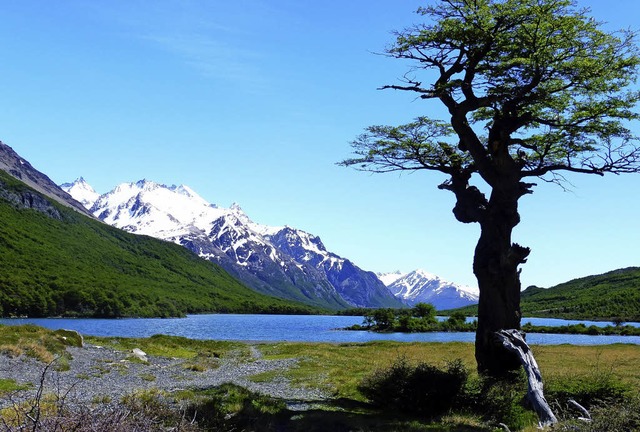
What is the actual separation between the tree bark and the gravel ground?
762 centimetres

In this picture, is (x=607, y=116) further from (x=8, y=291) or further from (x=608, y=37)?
(x=8, y=291)

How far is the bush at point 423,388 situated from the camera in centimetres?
1958

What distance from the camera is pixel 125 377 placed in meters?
29.2

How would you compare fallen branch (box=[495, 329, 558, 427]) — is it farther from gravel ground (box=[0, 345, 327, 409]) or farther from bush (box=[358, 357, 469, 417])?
gravel ground (box=[0, 345, 327, 409])

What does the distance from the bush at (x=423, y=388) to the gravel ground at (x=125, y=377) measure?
3683 millimetres

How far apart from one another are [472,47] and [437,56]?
1481 millimetres

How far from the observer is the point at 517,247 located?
890 inches

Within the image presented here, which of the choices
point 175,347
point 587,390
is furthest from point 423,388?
point 175,347

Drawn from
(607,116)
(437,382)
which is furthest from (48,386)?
(607,116)

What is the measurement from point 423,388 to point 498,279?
233 inches

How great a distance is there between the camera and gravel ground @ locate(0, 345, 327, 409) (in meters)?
22.4

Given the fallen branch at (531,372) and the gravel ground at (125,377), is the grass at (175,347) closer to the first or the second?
the gravel ground at (125,377)

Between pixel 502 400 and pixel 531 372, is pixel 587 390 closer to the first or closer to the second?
pixel 531 372

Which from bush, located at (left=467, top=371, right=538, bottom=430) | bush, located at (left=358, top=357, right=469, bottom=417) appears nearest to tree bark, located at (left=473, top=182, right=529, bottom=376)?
bush, located at (left=467, top=371, right=538, bottom=430)
